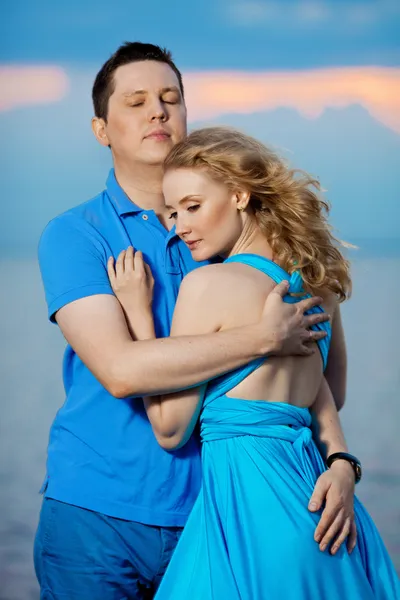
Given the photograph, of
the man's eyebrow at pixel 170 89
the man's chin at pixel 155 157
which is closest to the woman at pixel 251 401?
the man's chin at pixel 155 157

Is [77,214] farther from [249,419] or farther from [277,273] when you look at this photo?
[249,419]

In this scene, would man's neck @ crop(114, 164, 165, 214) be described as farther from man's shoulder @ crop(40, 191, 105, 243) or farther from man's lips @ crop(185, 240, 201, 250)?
man's lips @ crop(185, 240, 201, 250)

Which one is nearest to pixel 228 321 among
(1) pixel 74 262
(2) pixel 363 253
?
(1) pixel 74 262

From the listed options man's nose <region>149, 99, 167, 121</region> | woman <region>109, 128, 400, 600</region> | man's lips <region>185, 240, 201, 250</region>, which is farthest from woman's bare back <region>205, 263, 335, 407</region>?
man's nose <region>149, 99, 167, 121</region>

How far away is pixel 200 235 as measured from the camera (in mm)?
1880

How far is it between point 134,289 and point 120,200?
0.26m

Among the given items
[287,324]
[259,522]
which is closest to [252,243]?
[287,324]

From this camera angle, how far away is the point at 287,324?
179 centimetres

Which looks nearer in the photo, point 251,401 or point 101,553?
point 251,401

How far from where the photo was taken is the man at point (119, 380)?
1756mm

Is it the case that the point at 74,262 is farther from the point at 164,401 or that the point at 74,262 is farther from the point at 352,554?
the point at 352,554

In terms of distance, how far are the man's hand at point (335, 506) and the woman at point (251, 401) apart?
0.04 ft

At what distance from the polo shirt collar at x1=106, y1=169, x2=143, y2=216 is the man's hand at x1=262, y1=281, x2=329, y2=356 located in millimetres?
402

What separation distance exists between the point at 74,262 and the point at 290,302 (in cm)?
43
